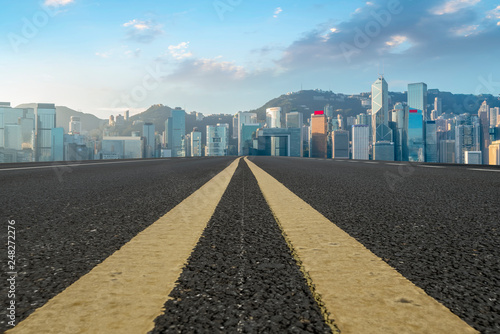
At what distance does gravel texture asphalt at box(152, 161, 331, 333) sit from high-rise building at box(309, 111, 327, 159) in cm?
16659

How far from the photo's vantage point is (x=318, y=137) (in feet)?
582

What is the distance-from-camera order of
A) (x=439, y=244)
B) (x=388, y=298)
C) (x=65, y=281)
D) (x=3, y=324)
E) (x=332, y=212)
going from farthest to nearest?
(x=332, y=212), (x=439, y=244), (x=65, y=281), (x=388, y=298), (x=3, y=324)

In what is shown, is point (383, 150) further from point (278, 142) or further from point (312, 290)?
point (312, 290)

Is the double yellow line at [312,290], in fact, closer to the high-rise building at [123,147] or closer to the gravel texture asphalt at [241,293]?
the gravel texture asphalt at [241,293]

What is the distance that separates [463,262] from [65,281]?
53.1 inches

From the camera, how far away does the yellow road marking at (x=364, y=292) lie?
28.7 inches

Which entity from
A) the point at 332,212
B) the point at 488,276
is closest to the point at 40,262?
the point at 488,276

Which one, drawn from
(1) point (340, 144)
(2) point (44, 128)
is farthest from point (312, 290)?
(1) point (340, 144)

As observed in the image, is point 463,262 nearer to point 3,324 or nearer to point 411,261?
point 411,261

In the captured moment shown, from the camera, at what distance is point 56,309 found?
0.81 meters

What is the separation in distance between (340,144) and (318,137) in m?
14.4

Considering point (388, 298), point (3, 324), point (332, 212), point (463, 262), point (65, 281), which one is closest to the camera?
point (3, 324)

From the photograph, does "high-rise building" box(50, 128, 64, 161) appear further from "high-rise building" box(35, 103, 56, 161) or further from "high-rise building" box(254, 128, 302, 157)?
"high-rise building" box(254, 128, 302, 157)

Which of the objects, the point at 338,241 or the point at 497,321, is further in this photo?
the point at 338,241
